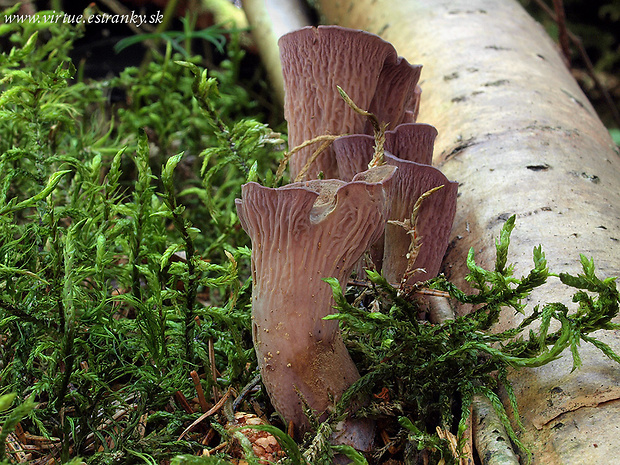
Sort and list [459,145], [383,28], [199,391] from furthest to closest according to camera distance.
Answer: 1. [383,28]
2. [459,145]
3. [199,391]

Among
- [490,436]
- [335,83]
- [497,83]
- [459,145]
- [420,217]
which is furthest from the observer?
[497,83]

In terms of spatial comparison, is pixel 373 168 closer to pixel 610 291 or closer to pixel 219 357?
pixel 610 291

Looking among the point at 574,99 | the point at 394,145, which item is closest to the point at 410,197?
the point at 394,145

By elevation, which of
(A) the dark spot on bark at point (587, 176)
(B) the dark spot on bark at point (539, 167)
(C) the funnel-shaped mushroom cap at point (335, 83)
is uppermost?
(C) the funnel-shaped mushroom cap at point (335, 83)

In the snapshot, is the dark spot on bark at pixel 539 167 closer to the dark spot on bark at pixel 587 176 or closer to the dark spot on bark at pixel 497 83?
the dark spot on bark at pixel 587 176

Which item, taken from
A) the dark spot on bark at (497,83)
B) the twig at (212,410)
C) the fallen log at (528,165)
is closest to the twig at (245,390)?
the twig at (212,410)

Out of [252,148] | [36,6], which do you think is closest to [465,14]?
[252,148]

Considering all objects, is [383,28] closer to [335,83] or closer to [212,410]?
[335,83]

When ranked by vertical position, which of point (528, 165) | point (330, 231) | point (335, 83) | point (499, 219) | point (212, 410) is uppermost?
point (335, 83)
